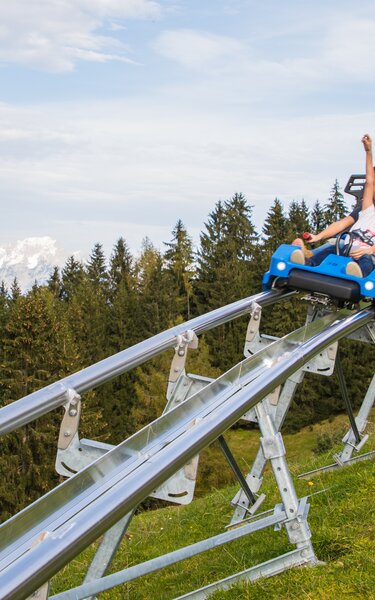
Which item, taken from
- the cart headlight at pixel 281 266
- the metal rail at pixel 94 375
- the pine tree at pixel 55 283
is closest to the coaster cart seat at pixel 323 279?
the cart headlight at pixel 281 266

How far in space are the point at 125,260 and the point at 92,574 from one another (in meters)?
73.1

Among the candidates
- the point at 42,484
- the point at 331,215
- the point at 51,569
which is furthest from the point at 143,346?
the point at 331,215

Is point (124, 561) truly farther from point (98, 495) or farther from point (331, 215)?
point (331, 215)

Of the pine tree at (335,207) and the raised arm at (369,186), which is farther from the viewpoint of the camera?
the pine tree at (335,207)

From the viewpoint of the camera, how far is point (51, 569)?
2578mm

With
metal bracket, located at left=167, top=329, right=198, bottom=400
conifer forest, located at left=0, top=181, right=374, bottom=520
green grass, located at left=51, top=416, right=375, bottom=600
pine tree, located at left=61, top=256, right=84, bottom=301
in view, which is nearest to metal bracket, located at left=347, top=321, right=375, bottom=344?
green grass, located at left=51, top=416, right=375, bottom=600

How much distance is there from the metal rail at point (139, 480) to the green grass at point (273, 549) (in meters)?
Result: 0.93

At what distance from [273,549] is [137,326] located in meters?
55.2

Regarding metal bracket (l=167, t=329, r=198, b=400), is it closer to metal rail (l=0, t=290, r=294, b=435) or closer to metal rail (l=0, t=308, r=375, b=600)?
metal rail (l=0, t=290, r=294, b=435)

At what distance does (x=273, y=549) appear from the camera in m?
4.92

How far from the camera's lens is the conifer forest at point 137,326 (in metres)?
40.8

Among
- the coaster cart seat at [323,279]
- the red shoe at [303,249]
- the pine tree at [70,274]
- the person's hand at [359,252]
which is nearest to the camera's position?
the coaster cart seat at [323,279]

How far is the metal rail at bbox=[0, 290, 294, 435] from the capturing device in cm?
356

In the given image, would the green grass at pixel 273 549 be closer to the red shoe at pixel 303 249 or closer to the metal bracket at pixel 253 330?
the metal bracket at pixel 253 330
